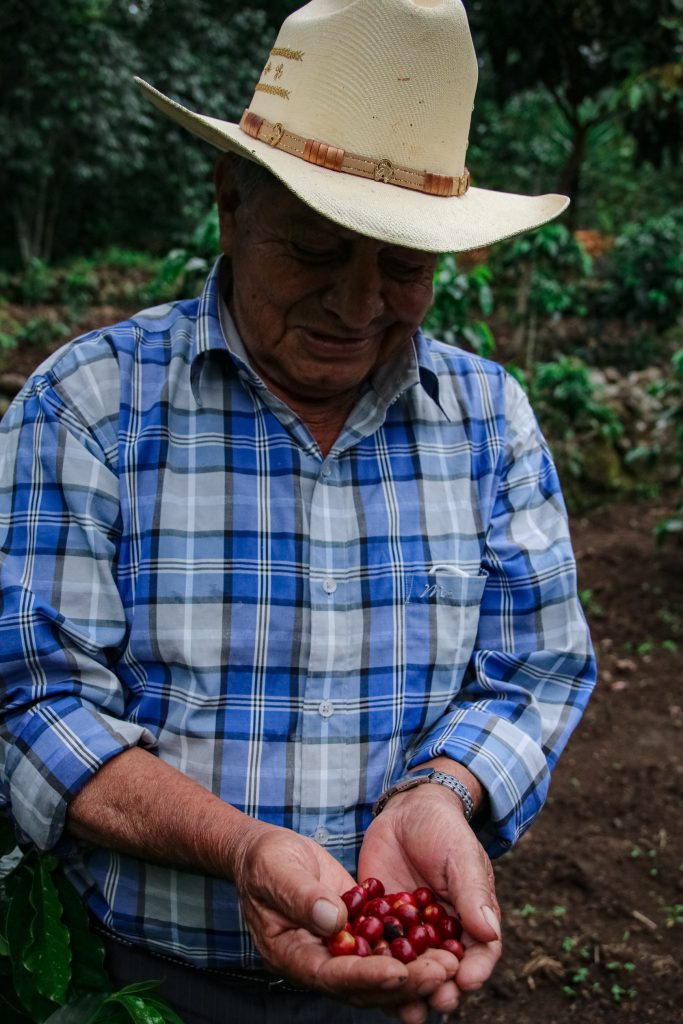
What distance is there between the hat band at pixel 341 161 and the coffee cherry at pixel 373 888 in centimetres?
106

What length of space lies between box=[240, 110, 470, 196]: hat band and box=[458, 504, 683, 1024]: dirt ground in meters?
2.26

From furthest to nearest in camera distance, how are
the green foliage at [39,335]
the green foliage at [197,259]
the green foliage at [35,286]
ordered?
the green foliage at [35,286], the green foliage at [39,335], the green foliage at [197,259]

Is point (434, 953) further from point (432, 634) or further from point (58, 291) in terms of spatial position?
point (58, 291)

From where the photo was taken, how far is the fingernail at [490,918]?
1.28 meters

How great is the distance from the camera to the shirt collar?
5.19 ft

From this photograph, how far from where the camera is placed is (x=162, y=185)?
14.0 metres

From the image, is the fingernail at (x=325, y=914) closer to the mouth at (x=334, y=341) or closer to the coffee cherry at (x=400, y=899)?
the coffee cherry at (x=400, y=899)

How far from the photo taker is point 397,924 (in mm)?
1324

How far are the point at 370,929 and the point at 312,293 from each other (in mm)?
958

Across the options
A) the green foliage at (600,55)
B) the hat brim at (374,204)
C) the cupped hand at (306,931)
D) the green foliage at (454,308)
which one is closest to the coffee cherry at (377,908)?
the cupped hand at (306,931)

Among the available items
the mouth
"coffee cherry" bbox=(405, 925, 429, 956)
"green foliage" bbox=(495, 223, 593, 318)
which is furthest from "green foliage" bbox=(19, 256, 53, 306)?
"coffee cherry" bbox=(405, 925, 429, 956)

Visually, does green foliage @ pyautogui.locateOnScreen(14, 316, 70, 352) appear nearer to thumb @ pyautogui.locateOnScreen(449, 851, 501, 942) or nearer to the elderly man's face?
the elderly man's face

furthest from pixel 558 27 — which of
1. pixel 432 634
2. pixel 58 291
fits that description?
pixel 432 634

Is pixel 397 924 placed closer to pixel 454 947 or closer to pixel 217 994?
pixel 454 947
